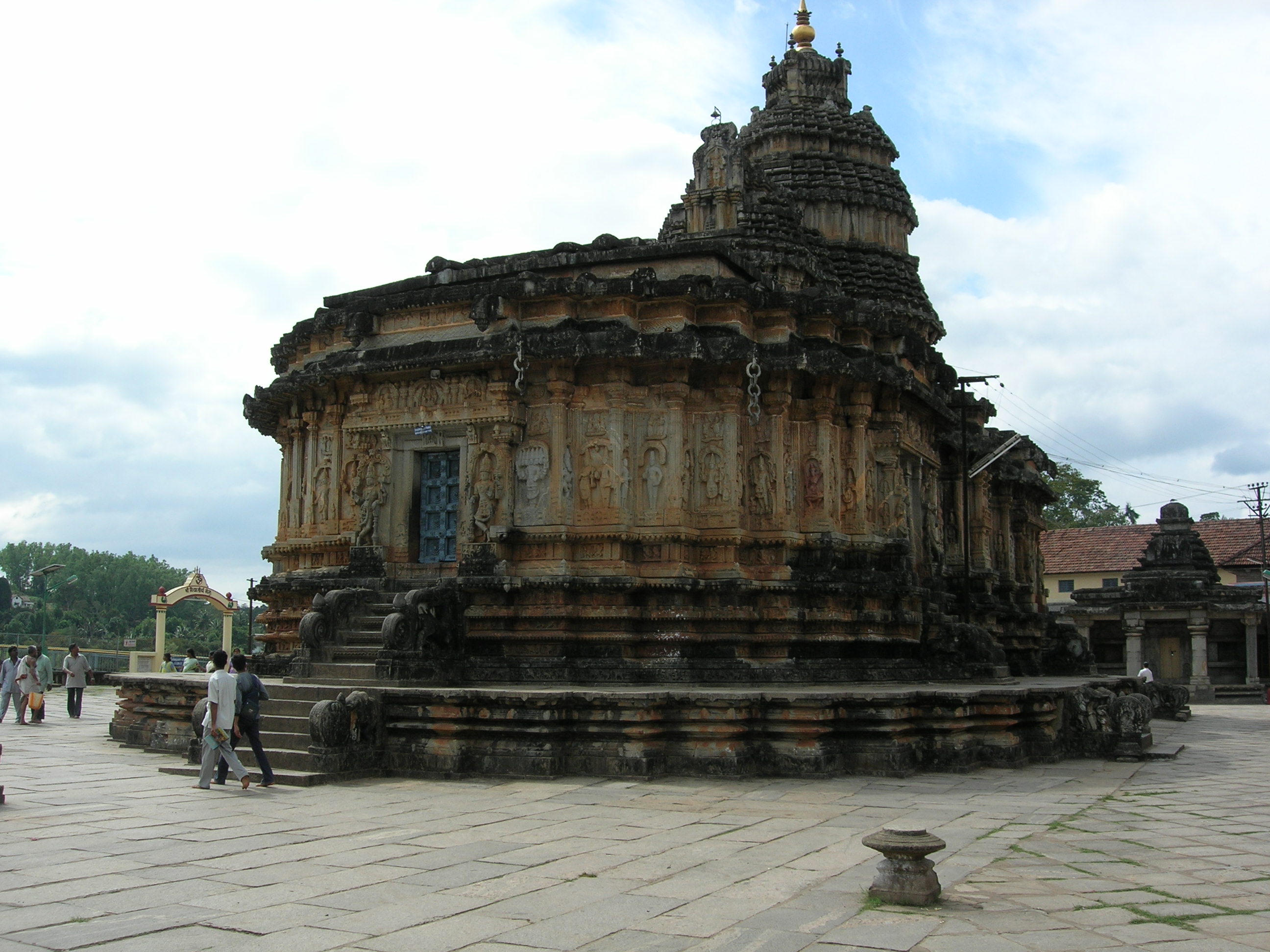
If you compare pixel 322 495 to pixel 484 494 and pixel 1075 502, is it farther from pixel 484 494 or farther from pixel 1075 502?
pixel 1075 502

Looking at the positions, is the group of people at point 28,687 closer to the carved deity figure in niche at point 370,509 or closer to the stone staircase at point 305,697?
the stone staircase at point 305,697

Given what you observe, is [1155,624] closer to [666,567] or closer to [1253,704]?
[1253,704]

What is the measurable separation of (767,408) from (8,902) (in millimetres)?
11170

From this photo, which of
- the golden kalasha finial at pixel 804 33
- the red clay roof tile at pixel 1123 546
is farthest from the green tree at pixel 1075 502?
the golden kalasha finial at pixel 804 33

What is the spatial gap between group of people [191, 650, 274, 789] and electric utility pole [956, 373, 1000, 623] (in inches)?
549

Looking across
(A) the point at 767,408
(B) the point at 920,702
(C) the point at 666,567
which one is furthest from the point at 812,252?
(B) the point at 920,702

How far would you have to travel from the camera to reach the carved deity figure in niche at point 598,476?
49.4 ft

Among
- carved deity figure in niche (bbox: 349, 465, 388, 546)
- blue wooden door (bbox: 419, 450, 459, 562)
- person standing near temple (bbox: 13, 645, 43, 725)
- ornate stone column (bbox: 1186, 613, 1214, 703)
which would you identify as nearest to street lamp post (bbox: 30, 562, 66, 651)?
person standing near temple (bbox: 13, 645, 43, 725)

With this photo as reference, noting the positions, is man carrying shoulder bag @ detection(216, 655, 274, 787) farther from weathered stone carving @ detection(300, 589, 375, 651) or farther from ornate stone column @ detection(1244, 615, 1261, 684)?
ornate stone column @ detection(1244, 615, 1261, 684)

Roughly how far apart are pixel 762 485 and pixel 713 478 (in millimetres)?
738

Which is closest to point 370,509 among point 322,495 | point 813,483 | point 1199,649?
point 322,495

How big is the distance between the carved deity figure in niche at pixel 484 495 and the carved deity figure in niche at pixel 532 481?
0.33 metres

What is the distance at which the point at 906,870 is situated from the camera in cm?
680

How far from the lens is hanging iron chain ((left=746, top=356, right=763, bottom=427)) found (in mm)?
15242
